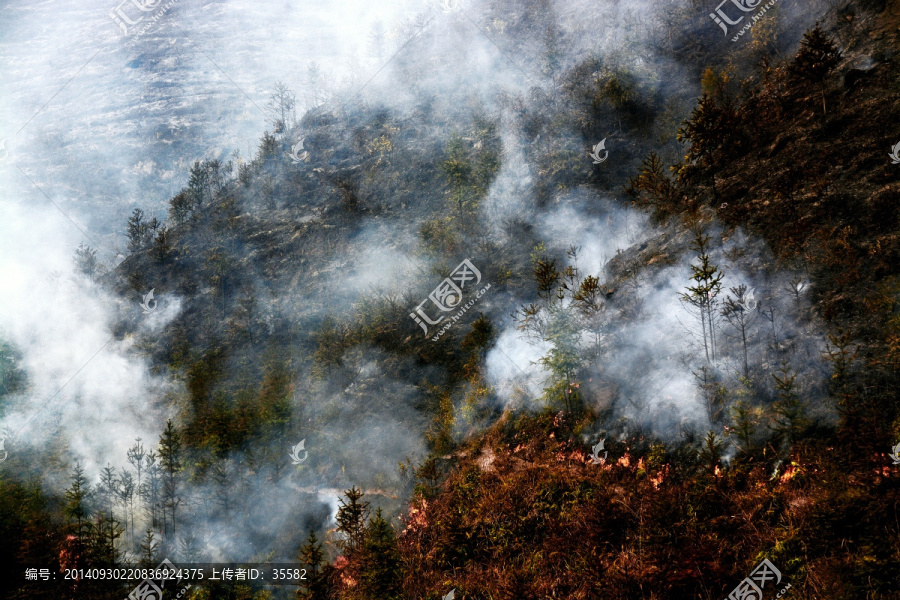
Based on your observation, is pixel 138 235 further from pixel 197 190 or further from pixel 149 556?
pixel 149 556

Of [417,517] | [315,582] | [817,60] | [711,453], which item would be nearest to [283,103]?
[417,517]

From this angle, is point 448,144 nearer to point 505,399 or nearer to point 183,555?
point 505,399

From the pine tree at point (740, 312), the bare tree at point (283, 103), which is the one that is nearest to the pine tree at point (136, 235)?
the bare tree at point (283, 103)

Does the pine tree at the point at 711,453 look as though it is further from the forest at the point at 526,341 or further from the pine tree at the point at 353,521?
the pine tree at the point at 353,521

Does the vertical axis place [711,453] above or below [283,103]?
below

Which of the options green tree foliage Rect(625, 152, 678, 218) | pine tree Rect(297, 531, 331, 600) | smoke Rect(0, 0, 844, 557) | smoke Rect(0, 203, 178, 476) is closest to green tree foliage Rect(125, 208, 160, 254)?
smoke Rect(0, 203, 178, 476)

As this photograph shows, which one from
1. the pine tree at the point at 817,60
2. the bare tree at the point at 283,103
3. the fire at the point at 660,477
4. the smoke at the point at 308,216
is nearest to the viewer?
the fire at the point at 660,477

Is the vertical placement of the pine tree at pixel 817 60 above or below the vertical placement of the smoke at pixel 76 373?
below

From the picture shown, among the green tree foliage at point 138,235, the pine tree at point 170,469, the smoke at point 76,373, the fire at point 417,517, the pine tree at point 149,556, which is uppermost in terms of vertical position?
the green tree foliage at point 138,235

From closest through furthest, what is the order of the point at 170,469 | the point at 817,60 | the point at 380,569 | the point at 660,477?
the point at 660,477
the point at 380,569
the point at 817,60
the point at 170,469

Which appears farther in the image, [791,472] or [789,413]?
[789,413]

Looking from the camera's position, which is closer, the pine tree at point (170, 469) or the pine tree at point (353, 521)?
the pine tree at point (353, 521)

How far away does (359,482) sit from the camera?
23.1 metres

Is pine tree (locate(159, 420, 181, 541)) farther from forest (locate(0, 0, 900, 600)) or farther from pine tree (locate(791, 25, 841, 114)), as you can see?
pine tree (locate(791, 25, 841, 114))
